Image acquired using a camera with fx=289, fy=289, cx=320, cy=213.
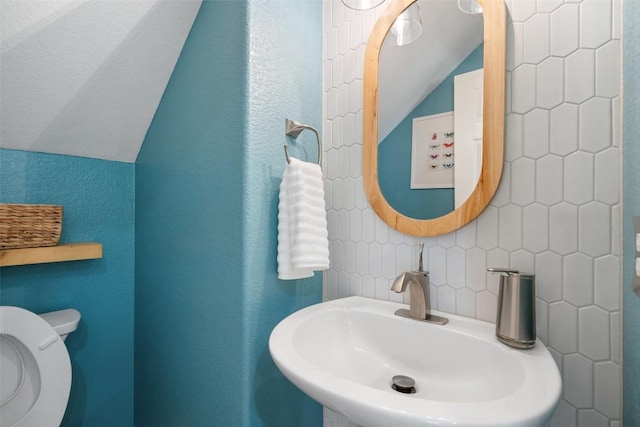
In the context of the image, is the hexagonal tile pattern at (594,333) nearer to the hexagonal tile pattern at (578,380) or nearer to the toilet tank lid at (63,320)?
the hexagonal tile pattern at (578,380)

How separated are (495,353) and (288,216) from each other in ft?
1.97

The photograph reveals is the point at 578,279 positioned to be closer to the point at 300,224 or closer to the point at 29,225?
the point at 300,224

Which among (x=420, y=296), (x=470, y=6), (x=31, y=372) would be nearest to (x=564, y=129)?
(x=470, y=6)

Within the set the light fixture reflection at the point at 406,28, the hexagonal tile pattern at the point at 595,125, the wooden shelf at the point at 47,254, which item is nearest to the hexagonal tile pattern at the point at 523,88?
the hexagonal tile pattern at the point at 595,125

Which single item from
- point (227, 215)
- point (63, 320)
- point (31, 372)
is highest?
point (227, 215)

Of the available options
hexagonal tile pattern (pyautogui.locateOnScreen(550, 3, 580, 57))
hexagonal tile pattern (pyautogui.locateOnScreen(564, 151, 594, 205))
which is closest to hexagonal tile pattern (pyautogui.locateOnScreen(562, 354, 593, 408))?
hexagonal tile pattern (pyautogui.locateOnScreen(564, 151, 594, 205))

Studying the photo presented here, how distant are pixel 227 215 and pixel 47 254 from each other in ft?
1.92

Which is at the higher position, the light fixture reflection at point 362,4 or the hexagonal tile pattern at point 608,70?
the light fixture reflection at point 362,4

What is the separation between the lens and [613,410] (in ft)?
2.02

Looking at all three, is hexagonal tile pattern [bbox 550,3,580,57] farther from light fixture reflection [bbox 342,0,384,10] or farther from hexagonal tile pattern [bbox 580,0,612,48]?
light fixture reflection [bbox 342,0,384,10]

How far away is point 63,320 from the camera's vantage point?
946 millimetres

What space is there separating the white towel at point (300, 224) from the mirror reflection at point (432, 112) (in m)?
0.25

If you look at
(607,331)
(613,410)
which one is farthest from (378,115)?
(613,410)

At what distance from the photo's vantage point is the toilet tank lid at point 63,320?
3.00 ft
